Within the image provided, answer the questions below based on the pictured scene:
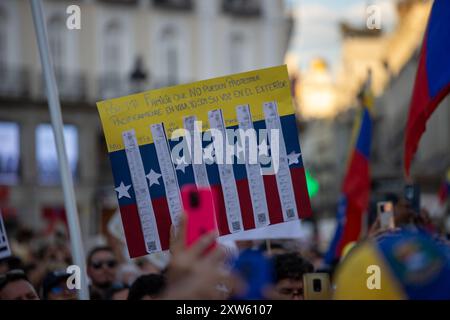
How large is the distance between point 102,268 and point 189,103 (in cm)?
319

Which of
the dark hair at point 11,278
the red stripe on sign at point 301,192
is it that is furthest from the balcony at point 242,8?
the red stripe on sign at point 301,192

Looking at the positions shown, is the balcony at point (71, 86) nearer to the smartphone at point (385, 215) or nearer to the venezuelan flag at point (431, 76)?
the venezuelan flag at point (431, 76)

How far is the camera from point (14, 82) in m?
33.0

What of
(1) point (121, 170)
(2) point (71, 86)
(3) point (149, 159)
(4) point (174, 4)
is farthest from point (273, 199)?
(4) point (174, 4)

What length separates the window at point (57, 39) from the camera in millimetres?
33344

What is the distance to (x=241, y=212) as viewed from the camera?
15.2ft

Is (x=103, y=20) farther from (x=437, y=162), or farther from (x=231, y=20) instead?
(x=437, y=162)

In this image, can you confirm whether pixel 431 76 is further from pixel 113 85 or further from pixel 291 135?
pixel 113 85

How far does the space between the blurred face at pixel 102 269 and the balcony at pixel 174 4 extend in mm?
29214

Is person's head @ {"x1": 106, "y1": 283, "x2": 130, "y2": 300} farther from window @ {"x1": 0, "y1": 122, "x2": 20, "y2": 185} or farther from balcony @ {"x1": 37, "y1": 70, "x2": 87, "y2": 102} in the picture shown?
balcony @ {"x1": 37, "y1": 70, "x2": 87, "y2": 102}
